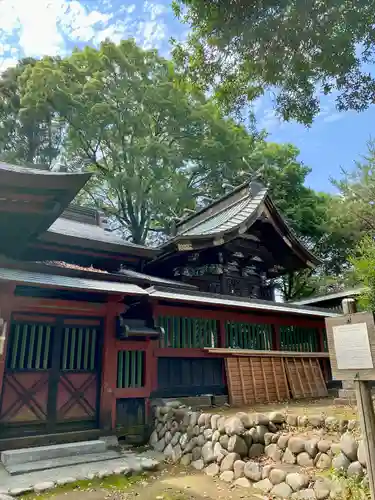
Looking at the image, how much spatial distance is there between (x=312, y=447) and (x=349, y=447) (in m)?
0.64

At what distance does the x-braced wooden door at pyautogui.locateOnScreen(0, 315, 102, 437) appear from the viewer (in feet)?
22.8

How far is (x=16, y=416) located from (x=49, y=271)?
2800mm

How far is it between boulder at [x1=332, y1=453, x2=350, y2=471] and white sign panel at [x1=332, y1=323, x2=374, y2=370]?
152cm

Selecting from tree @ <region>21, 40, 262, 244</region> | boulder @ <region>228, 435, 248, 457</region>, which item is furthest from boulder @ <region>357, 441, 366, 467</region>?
tree @ <region>21, 40, 262, 244</region>

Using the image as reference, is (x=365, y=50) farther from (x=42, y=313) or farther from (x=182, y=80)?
(x=42, y=313)

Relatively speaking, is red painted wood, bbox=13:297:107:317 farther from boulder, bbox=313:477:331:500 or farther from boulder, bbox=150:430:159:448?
boulder, bbox=313:477:331:500

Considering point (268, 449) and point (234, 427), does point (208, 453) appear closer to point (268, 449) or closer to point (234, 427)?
point (234, 427)

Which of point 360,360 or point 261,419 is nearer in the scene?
point 360,360

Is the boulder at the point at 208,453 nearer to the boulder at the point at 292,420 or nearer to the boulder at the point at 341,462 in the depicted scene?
the boulder at the point at 292,420

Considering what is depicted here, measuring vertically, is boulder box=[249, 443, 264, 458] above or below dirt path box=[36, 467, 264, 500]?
above

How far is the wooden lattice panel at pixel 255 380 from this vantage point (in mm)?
9312

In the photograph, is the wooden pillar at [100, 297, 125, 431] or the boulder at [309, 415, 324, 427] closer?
the boulder at [309, 415, 324, 427]

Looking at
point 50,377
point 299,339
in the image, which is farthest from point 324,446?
point 299,339

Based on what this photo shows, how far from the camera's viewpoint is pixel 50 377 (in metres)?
7.31
